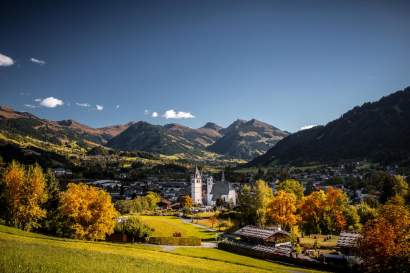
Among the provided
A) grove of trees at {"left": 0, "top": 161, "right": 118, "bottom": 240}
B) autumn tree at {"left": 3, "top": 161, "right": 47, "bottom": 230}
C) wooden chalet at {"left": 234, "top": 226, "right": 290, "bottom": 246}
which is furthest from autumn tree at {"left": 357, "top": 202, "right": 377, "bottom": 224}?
autumn tree at {"left": 3, "top": 161, "right": 47, "bottom": 230}

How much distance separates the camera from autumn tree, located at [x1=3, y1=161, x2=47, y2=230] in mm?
61188

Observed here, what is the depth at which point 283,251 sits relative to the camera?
60906 mm

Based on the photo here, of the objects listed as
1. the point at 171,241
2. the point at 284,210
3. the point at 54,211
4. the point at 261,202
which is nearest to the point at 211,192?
the point at 261,202

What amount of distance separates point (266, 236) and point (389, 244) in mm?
30747

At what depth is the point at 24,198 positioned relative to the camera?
206 ft

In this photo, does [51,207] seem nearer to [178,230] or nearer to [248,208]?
[178,230]

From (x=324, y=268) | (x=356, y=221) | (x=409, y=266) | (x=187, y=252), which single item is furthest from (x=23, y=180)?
(x=356, y=221)

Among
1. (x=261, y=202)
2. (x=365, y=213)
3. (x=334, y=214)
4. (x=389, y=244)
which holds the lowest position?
(x=365, y=213)

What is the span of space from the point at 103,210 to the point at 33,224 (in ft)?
44.8

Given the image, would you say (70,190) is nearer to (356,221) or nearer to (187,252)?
(187,252)

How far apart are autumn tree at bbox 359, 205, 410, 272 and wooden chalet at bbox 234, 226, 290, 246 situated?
26.3 meters

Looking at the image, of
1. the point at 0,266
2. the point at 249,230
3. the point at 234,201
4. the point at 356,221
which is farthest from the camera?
the point at 234,201

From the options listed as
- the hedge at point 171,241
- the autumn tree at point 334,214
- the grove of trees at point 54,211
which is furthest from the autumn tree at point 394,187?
the grove of trees at point 54,211

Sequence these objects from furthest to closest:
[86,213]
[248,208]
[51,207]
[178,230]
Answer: [248,208], [178,230], [51,207], [86,213]
